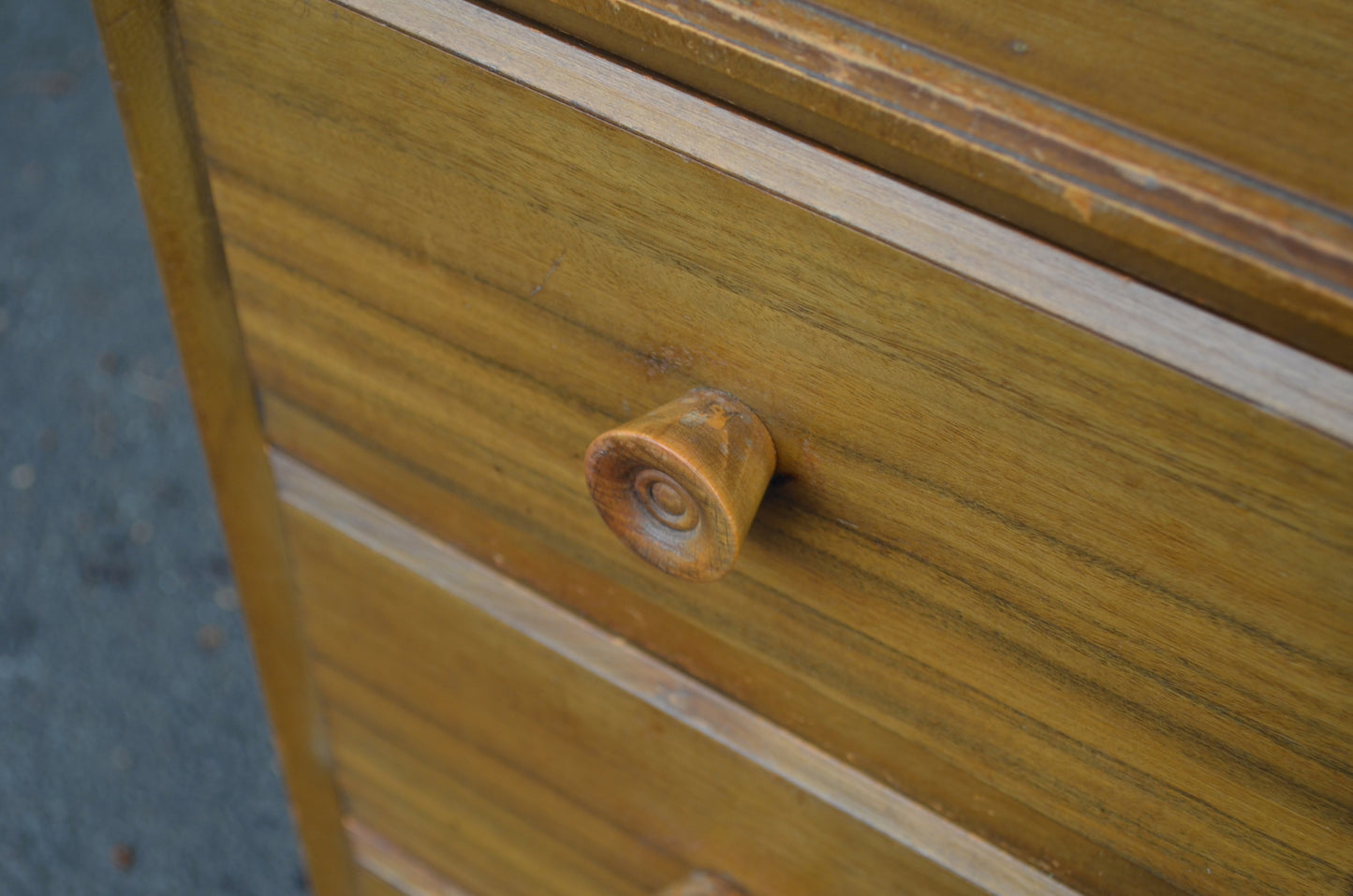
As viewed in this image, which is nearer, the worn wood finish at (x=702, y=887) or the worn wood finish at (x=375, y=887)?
the worn wood finish at (x=702, y=887)

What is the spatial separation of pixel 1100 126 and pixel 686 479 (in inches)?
4.6

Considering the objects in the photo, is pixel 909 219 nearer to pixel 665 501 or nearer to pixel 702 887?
pixel 665 501

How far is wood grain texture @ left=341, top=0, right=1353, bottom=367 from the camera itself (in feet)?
0.77

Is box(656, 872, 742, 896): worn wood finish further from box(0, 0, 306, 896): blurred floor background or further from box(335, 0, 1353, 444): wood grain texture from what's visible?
box(0, 0, 306, 896): blurred floor background

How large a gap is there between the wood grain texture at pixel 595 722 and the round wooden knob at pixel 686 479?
11cm

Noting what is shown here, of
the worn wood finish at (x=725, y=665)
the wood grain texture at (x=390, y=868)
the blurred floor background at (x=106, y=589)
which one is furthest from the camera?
the blurred floor background at (x=106, y=589)

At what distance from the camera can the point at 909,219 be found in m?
0.27

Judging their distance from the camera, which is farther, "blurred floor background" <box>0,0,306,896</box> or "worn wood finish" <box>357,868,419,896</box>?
"blurred floor background" <box>0,0,306,896</box>

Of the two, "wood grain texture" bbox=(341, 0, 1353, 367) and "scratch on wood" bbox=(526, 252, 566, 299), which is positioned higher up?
"wood grain texture" bbox=(341, 0, 1353, 367)

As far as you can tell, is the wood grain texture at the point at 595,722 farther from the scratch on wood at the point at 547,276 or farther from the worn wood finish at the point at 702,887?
the scratch on wood at the point at 547,276

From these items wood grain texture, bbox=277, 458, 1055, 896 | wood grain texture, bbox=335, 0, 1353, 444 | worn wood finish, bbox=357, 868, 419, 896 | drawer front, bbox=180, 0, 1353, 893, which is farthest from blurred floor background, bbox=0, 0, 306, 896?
wood grain texture, bbox=335, 0, 1353, 444

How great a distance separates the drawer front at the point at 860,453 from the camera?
265 mm

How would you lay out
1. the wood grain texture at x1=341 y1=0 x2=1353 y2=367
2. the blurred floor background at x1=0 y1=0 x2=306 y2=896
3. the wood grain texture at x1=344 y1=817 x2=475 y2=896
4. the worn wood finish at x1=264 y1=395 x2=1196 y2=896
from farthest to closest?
the blurred floor background at x1=0 y1=0 x2=306 y2=896, the wood grain texture at x1=344 y1=817 x2=475 y2=896, the worn wood finish at x1=264 y1=395 x2=1196 y2=896, the wood grain texture at x1=341 y1=0 x2=1353 y2=367

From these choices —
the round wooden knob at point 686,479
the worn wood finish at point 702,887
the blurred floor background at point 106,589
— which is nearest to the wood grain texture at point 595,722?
the worn wood finish at point 702,887
